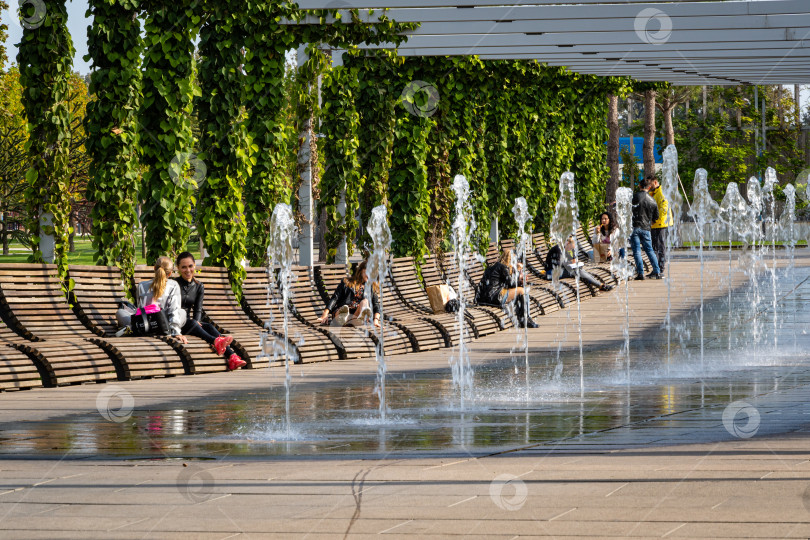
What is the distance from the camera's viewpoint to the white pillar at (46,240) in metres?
10.4

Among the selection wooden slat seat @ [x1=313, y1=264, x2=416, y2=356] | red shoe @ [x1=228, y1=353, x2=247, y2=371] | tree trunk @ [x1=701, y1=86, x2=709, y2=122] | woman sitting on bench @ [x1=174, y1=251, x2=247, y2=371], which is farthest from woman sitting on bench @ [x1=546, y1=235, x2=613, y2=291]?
tree trunk @ [x1=701, y1=86, x2=709, y2=122]

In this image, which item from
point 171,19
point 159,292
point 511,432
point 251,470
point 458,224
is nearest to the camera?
point 251,470

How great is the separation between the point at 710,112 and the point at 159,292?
35.5 meters

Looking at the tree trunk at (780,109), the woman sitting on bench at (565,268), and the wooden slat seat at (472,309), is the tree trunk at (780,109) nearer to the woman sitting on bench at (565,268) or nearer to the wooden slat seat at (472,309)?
the woman sitting on bench at (565,268)

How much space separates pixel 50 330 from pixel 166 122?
260 centimetres

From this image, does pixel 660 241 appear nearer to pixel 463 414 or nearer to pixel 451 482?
pixel 463 414

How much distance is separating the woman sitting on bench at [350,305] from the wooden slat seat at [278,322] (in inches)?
14.5

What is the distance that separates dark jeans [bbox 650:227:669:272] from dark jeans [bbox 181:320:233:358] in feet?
37.0

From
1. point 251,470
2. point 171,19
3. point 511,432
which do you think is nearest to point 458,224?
point 171,19

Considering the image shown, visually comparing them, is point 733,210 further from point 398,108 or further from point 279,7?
point 279,7

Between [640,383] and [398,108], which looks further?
[398,108]

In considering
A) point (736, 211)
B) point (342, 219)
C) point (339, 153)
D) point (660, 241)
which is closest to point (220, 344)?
point (342, 219)

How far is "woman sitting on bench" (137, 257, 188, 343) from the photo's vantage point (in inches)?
399

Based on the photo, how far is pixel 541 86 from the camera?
20.7 metres
